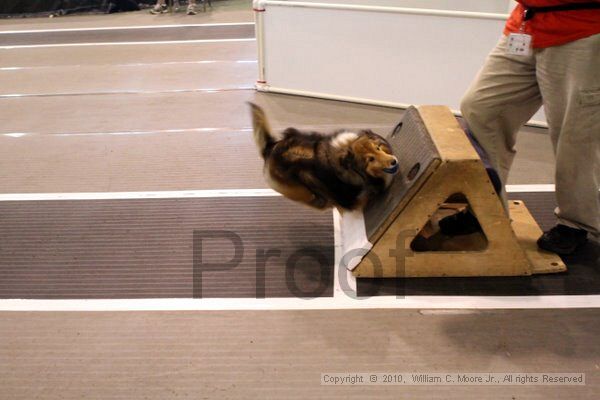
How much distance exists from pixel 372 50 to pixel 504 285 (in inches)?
78.3

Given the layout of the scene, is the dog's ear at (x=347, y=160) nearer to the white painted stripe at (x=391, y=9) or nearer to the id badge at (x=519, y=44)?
the id badge at (x=519, y=44)

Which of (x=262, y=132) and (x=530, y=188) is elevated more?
(x=262, y=132)

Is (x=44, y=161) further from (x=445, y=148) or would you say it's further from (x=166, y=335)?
(x=445, y=148)

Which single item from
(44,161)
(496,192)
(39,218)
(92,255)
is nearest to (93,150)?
(44,161)

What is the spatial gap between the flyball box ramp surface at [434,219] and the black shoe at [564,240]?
0.04 meters

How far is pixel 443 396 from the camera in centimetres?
147

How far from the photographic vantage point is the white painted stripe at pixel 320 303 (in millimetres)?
1780

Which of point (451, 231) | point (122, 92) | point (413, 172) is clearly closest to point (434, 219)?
point (451, 231)

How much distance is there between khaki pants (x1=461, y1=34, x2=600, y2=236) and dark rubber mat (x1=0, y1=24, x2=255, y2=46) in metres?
3.74

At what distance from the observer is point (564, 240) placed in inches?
76.1

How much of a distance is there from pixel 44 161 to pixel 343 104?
77.4 inches

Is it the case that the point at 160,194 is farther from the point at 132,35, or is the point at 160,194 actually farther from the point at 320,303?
the point at 132,35

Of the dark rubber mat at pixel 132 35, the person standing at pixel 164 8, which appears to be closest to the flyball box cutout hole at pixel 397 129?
the dark rubber mat at pixel 132 35

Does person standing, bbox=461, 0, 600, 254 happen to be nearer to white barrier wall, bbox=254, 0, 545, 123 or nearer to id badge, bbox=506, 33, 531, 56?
id badge, bbox=506, 33, 531, 56
